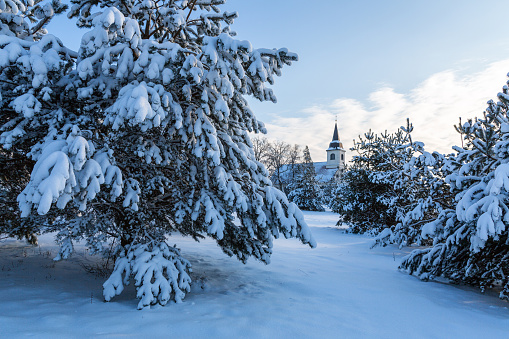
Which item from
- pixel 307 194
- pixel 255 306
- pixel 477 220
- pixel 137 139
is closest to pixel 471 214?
pixel 477 220

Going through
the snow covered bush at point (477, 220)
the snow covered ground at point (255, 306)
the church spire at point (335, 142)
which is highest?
the church spire at point (335, 142)

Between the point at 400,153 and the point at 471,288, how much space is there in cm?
750

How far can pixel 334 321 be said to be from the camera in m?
3.67

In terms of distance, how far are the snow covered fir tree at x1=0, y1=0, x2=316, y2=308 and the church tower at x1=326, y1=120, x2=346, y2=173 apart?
7336cm

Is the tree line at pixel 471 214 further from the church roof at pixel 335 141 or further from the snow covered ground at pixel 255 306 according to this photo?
the church roof at pixel 335 141

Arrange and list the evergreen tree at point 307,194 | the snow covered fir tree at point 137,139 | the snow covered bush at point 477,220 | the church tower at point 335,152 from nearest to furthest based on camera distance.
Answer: the snow covered fir tree at point 137,139 < the snow covered bush at point 477,220 < the evergreen tree at point 307,194 < the church tower at point 335,152

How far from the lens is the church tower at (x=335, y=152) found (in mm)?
75750

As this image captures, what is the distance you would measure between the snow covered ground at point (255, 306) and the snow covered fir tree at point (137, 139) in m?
0.54

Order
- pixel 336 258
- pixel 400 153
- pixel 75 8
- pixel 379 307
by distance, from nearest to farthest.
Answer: pixel 379 307
pixel 75 8
pixel 336 258
pixel 400 153

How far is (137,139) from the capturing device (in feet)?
15.2

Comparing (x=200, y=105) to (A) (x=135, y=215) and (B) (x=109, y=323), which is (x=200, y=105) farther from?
(B) (x=109, y=323)

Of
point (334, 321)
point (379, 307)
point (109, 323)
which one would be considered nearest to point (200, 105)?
point (109, 323)

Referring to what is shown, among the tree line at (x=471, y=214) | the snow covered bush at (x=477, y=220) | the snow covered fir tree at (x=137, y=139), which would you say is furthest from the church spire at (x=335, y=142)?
the snow covered fir tree at (x=137, y=139)

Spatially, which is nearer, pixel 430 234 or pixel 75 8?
pixel 75 8
